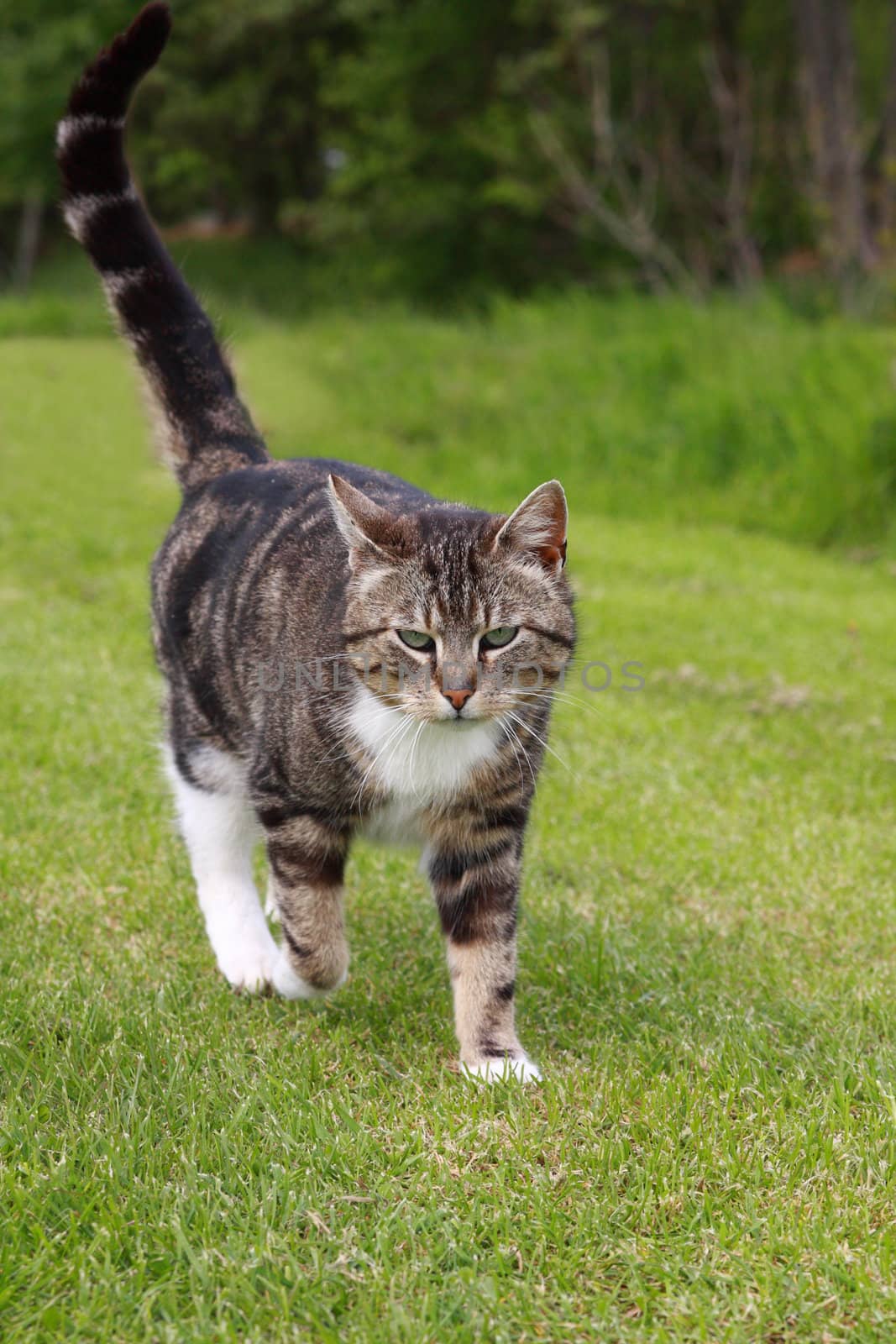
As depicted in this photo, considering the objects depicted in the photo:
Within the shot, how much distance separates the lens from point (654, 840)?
4.28 metres

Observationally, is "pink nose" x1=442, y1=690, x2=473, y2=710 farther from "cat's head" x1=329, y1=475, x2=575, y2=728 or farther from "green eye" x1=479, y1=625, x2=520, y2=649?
"green eye" x1=479, y1=625, x2=520, y2=649

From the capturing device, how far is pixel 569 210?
1712 centimetres

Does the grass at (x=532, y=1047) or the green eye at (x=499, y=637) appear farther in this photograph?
the green eye at (x=499, y=637)

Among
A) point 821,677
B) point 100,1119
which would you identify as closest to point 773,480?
point 821,677

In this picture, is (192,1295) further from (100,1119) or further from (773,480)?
(773,480)

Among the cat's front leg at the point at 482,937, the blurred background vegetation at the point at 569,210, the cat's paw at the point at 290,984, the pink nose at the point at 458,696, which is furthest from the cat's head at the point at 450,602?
the blurred background vegetation at the point at 569,210

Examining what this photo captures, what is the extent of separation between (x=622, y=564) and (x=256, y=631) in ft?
15.7

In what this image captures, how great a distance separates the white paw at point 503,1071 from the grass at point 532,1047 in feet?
0.13

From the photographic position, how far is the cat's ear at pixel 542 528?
9.12 ft

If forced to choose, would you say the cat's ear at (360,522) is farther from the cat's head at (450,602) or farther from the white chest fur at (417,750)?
the white chest fur at (417,750)

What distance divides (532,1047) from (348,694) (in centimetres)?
92

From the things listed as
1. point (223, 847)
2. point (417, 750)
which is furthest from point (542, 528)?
point (223, 847)

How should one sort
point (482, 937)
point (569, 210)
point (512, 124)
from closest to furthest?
point (482, 937), point (512, 124), point (569, 210)

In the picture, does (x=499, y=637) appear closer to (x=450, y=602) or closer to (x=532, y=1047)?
(x=450, y=602)
